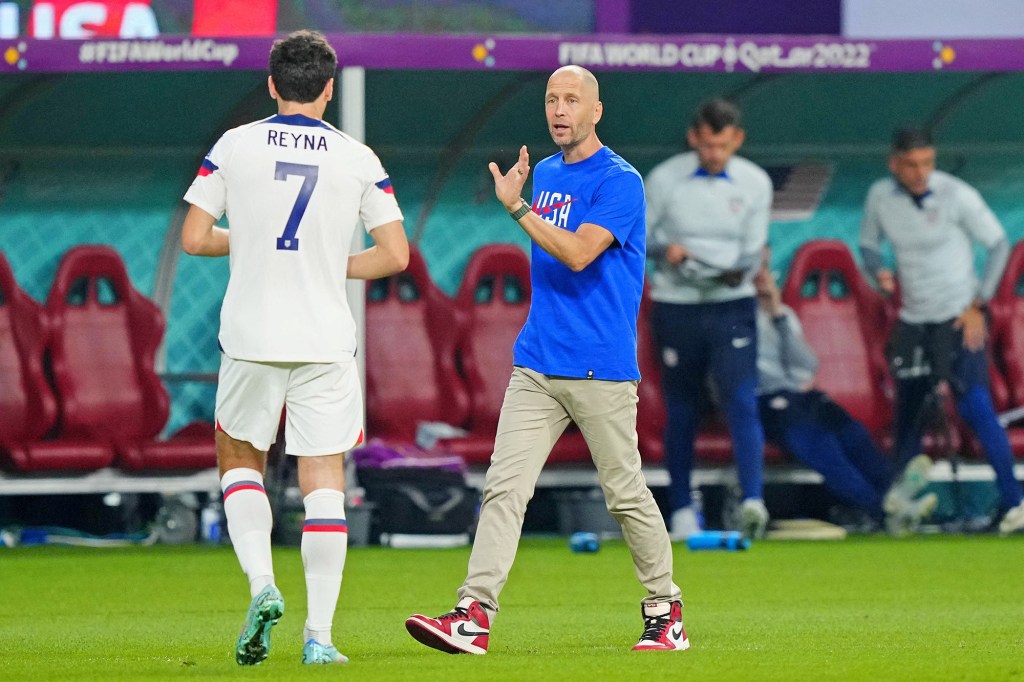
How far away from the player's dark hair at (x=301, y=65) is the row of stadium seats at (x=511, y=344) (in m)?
7.16

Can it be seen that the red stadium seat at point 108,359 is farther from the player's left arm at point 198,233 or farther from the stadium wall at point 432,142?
the player's left arm at point 198,233

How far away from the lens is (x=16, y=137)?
13.4 m

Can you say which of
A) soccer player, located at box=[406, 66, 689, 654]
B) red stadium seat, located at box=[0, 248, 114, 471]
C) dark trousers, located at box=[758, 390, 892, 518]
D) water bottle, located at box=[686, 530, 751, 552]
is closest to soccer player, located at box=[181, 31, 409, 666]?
soccer player, located at box=[406, 66, 689, 654]

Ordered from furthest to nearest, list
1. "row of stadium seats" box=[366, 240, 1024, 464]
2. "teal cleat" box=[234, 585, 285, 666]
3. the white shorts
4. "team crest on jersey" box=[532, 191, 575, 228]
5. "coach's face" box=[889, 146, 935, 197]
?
"row of stadium seats" box=[366, 240, 1024, 464] → "coach's face" box=[889, 146, 935, 197] → "team crest on jersey" box=[532, 191, 575, 228] → the white shorts → "teal cleat" box=[234, 585, 285, 666]

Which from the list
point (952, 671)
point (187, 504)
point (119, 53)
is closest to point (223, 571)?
point (187, 504)

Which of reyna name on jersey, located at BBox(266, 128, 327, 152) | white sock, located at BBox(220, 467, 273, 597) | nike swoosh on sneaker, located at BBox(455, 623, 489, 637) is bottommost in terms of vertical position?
nike swoosh on sneaker, located at BBox(455, 623, 489, 637)

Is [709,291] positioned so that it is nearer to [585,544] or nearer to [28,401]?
[585,544]

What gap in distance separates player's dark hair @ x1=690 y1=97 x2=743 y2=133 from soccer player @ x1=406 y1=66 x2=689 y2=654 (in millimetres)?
5568

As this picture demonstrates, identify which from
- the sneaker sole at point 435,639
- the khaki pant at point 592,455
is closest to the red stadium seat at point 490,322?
the khaki pant at point 592,455

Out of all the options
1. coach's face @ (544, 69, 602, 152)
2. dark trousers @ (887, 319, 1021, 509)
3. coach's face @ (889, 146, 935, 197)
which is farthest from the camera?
coach's face @ (889, 146, 935, 197)

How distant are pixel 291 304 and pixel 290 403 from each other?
0.29 metres

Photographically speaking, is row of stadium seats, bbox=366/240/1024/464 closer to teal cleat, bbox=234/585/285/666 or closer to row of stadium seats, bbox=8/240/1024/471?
row of stadium seats, bbox=8/240/1024/471

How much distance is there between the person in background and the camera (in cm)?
1247

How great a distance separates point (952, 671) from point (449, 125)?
889cm
